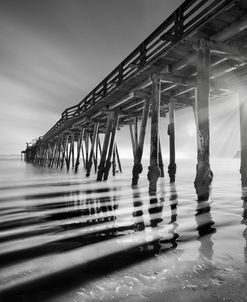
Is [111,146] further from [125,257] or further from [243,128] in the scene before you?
[125,257]

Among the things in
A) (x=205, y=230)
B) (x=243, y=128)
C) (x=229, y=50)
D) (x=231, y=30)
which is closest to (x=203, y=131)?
(x=229, y=50)

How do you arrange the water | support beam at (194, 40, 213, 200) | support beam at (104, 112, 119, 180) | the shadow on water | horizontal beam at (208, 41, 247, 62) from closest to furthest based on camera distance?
the water < the shadow on water < support beam at (194, 40, 213, 200) < horizontal beam at (208, 41, 247, 62) < support beam at (104, 112, 119, 180)

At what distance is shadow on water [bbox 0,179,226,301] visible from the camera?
1.70m

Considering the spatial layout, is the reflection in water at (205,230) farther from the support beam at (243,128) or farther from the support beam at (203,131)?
the support beam at (243,128)

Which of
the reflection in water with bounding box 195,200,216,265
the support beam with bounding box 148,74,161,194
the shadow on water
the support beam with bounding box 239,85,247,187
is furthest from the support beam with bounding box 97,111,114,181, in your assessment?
the reflection in water with bounding box 195,200,216,265

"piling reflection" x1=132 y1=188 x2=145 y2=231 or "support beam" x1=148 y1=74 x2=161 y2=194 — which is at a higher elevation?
"support beam" x1=148 y1=74 x2=161 y2=194

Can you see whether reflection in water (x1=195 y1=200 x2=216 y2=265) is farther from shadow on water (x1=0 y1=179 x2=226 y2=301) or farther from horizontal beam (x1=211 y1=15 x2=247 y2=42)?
horizontal beam (x1=211 y1=15 x2=247 y2=42)

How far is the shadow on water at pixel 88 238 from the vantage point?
170 centimetres

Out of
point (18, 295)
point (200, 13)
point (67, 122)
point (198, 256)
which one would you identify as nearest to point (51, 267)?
point (18, 295)

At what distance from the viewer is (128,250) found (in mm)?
2275

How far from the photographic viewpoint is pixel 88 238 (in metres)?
2.71

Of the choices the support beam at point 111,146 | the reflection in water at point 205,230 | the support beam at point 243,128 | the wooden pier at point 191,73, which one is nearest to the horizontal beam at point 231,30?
the wooden pier at point 191,73

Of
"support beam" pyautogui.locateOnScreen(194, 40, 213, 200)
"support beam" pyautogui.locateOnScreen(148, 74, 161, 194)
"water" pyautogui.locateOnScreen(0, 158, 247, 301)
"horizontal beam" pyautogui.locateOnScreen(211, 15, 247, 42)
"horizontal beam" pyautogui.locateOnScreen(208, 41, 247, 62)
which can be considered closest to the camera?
"water" pyautogui.locateOnScreen(0, 158, 247, 301)

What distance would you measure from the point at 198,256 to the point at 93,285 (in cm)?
100
